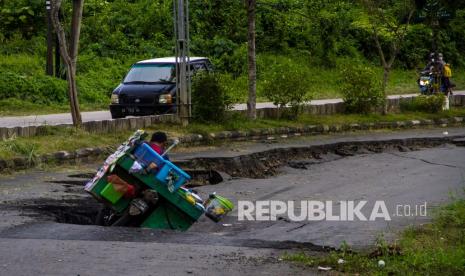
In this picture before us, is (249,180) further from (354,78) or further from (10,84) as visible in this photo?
(10,84)

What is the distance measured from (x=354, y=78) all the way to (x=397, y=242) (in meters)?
15.2

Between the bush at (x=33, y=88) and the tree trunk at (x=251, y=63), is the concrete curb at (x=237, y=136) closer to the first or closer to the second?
the tree trunk at (x=251, y=63)

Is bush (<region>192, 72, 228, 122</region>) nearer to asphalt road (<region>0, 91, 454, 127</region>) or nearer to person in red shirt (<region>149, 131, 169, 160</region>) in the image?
asphalt road (<region>0, 91, 454, 127</region>)

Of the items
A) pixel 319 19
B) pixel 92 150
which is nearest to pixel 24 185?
pixel 92 150

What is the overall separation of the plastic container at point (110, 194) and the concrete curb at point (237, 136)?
4.09 m

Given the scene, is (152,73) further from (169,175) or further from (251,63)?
(169,175)

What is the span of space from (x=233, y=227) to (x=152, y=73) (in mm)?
10804

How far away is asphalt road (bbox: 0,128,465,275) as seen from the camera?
791cm

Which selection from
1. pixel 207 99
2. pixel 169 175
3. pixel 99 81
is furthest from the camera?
pixel 99 81

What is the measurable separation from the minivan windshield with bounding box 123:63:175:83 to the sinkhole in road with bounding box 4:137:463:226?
181 inches

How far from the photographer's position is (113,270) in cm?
760

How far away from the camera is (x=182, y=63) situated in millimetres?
19797

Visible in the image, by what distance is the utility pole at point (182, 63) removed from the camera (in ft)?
63.7

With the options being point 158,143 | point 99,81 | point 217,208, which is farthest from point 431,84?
point 217,208
